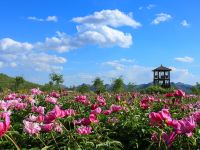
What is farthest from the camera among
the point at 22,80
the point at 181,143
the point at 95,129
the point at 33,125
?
the point at 22,80

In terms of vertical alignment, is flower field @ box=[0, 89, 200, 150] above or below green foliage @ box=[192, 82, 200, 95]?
below

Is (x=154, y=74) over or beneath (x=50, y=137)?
over

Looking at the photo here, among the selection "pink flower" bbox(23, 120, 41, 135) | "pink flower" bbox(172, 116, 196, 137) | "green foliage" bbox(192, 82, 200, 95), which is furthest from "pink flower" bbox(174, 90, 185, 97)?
"green foliage" bbox(192, 82, 200, 95)

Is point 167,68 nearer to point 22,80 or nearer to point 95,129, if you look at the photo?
point 22,80

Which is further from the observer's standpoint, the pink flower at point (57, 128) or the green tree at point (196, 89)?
the green tree at point (196, 89)

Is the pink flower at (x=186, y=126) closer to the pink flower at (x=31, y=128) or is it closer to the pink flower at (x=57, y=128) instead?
the pink flower at (x=31, y=128)

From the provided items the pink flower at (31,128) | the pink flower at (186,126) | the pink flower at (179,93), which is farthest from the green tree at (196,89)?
the pink flower at (186,126)

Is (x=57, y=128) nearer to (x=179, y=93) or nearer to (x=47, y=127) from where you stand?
(x=47, y=127)

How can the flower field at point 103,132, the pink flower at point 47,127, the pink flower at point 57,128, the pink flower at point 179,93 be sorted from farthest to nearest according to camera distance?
the pink flower at point 179,93, the pink flower at point 57,128, the pink flower at point 47,127, the flower field at point 103,132

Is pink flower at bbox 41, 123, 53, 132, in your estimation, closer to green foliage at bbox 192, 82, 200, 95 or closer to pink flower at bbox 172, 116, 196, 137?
pink flower at bbox 172, 116, 196, 137

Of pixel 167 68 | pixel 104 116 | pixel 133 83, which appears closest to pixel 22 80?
pixel 133 83

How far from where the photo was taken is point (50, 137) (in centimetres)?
545

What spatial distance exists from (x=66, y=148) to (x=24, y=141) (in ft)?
2.54

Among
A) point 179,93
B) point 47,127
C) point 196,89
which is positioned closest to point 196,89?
point 196,89
